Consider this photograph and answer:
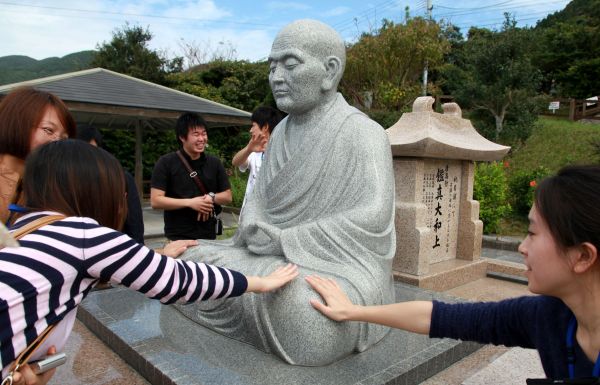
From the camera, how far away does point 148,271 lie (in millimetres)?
1443

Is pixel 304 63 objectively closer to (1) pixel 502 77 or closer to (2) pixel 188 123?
(2) pixel 188 123

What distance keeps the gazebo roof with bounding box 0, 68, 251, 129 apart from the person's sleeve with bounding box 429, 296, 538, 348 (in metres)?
8.16

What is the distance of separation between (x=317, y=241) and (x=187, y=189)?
1819mm

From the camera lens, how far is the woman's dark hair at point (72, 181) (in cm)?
139

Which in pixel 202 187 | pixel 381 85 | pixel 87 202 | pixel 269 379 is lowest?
pixel 269 379

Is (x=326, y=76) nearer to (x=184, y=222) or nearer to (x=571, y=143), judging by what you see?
(x=184, y=222)

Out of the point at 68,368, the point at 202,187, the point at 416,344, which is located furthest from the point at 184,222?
the point at 416,344

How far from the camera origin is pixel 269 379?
7.63 feet

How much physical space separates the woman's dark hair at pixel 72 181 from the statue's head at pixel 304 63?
65.1 inches

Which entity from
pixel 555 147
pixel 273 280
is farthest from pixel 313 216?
pixel 555 147

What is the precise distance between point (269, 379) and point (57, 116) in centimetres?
182

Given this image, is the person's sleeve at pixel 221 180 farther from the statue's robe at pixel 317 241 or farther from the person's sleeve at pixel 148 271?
the person's sleeve at pixel 148 271

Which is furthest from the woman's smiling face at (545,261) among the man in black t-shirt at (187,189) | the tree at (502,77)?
the tree at (502,77)

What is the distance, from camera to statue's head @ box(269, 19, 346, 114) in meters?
2.83
